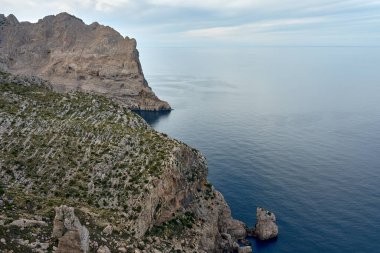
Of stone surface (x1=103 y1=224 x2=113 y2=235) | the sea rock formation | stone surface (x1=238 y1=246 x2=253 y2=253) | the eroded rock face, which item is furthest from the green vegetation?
the sea rock formation

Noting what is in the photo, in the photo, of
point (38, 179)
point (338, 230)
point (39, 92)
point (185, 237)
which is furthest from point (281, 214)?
point (39, 92)

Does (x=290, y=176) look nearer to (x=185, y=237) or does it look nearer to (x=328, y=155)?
(x=328, y=155)

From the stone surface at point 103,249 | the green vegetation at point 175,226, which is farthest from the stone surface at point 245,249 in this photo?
the stone surface at point 103,249

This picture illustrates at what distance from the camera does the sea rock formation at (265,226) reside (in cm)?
8462

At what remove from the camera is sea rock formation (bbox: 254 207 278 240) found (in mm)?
84625

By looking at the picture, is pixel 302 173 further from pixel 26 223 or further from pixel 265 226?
pixel 26 223

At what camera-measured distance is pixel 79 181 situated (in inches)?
2596

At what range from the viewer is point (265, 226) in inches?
3356

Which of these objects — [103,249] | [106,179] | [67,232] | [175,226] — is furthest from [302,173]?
[67,232]

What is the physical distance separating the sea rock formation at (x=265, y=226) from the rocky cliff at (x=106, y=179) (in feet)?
20.8

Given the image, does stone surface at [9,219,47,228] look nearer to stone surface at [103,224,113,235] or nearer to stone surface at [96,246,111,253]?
stone surface at [96,246,111,253]

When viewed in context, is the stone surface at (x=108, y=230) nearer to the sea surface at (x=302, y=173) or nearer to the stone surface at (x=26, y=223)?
the stone surface at (x=26, y=223)

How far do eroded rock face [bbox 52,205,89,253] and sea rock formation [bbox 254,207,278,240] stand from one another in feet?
167

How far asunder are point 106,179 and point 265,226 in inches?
1541
